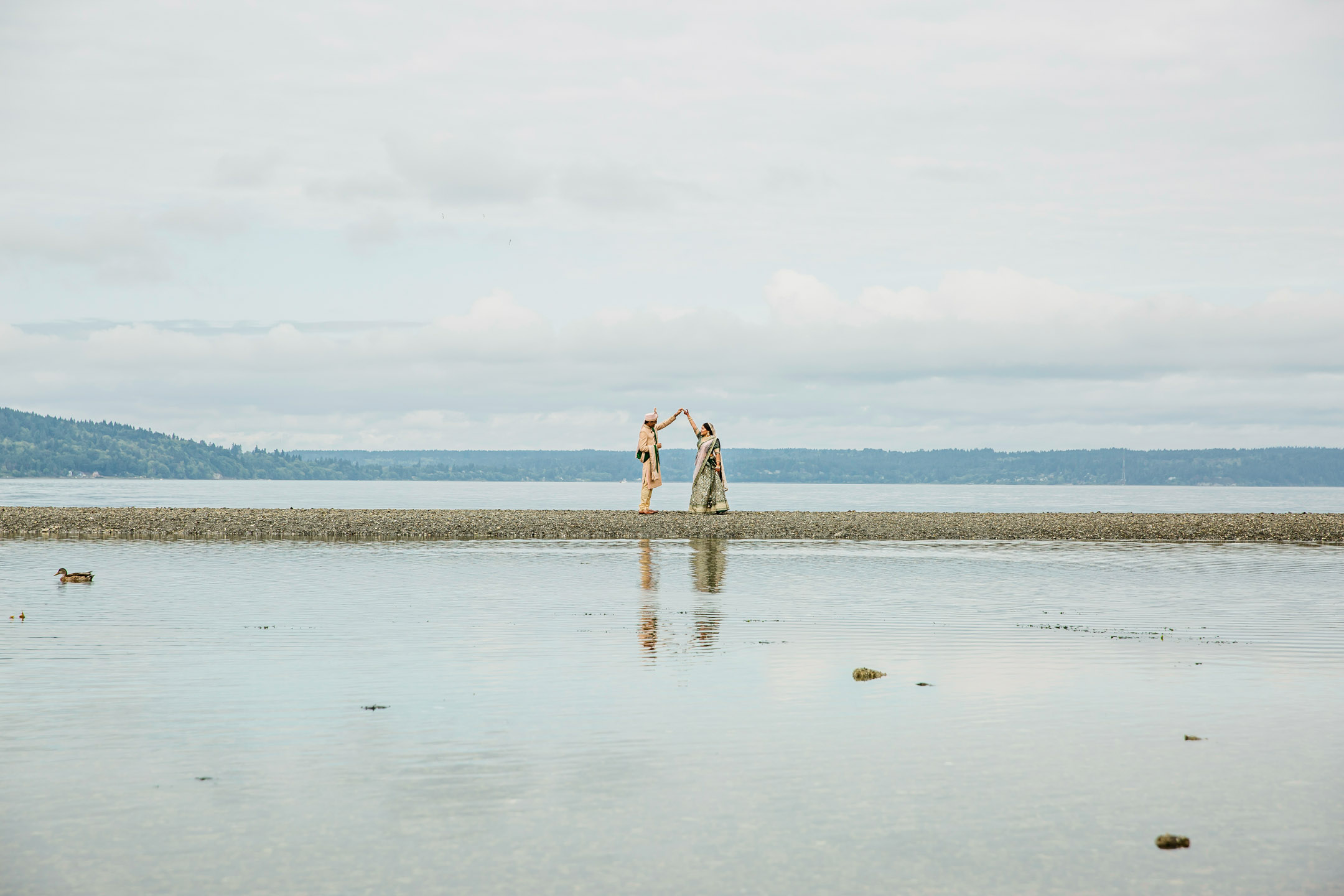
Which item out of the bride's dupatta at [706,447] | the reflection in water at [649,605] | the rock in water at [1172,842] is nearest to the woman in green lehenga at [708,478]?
the bride's dupatta at [706,447]

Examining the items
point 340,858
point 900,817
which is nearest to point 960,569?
point 900,817

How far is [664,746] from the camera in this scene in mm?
11805

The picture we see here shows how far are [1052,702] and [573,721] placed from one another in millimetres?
5677

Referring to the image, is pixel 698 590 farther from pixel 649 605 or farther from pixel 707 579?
pixel 649 605

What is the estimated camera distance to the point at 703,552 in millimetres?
39000

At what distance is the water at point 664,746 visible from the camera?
27.7ft

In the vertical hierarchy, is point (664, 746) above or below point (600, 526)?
below

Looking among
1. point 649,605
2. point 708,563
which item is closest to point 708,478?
point 708,563

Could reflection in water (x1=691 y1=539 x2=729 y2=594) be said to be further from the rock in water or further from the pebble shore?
the rock in water

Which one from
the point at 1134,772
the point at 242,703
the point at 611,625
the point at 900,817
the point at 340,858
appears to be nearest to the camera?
the point at 340,858

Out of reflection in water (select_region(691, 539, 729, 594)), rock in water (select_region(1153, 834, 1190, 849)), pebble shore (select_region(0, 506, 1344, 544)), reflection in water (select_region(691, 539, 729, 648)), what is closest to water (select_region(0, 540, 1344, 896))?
rock in water (select_region(1153, 834, 1190, 849))

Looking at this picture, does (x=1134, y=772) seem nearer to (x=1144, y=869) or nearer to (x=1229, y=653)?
(x=1144, y=869)

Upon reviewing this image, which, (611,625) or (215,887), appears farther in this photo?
(611,625)

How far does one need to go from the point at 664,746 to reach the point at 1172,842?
15.7ft
